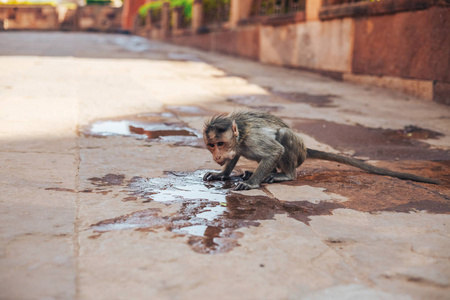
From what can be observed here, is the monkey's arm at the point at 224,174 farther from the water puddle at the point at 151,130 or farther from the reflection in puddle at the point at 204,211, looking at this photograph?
the water puddle at the point at 151,130

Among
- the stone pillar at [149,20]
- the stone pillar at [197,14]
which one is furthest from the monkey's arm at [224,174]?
the stone pillar at [149,20]

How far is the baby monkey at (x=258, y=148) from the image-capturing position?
3.65 m

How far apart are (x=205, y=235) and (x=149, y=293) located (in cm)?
69

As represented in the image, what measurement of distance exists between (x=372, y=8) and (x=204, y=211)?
6.86 meters

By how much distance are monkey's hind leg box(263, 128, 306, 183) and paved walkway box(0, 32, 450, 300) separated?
111 millimetres

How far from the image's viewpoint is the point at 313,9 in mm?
10844

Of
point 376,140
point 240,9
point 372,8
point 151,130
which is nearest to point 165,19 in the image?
point 240,9

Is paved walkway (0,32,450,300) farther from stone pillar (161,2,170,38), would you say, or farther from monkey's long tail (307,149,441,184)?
stone pillar (161,2,170,38)

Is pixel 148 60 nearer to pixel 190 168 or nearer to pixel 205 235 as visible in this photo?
pixel 190 168

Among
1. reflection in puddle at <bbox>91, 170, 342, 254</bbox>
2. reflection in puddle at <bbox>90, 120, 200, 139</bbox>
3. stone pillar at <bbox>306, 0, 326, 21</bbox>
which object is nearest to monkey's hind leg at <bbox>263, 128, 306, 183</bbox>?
reflection in puddle at <bbox>91, 170, 342, 254</bbox>

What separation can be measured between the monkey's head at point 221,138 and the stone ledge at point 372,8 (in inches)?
197

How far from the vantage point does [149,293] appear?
1955mm

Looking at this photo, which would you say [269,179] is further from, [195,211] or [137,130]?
[137,130]

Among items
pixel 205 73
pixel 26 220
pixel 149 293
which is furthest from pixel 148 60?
pixel 149 293
